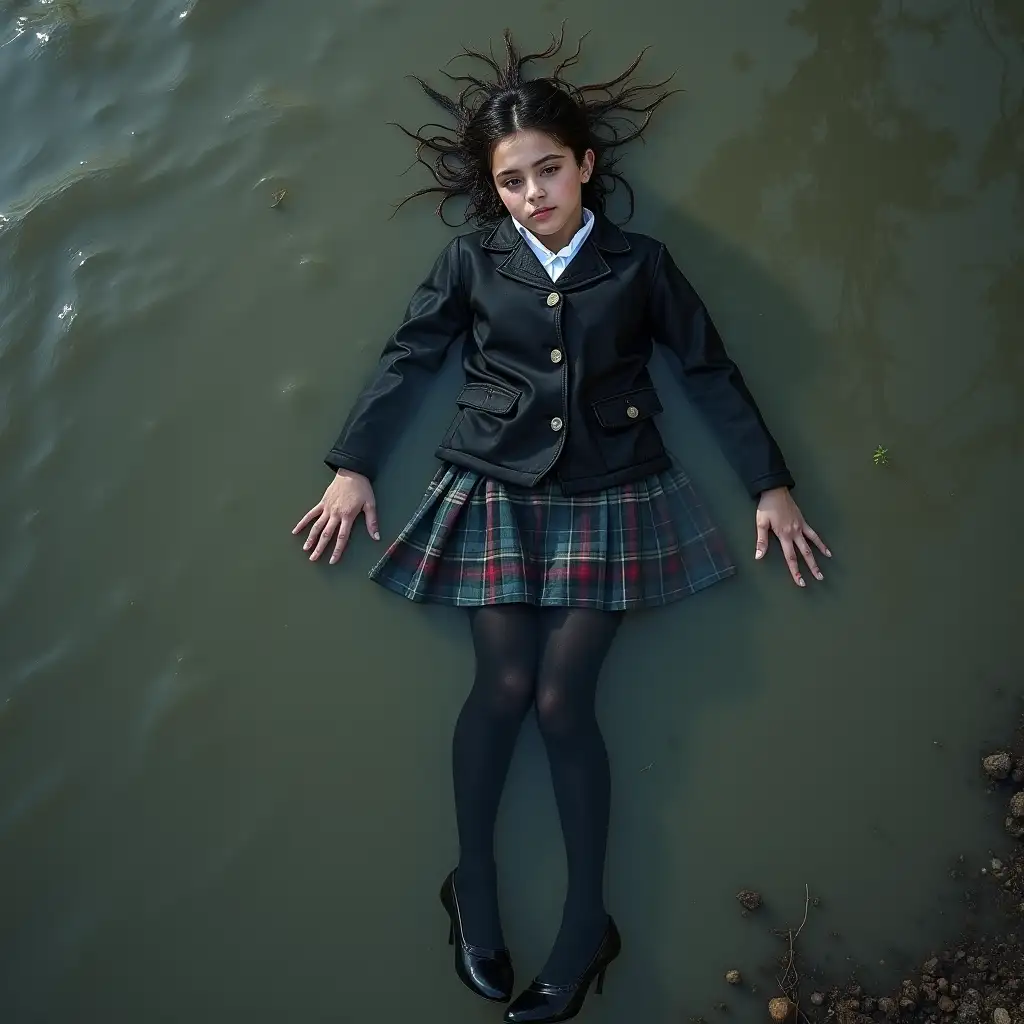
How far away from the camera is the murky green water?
2.40 m

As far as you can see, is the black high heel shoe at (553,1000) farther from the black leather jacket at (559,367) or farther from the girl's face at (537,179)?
the girl's face at (537,179)

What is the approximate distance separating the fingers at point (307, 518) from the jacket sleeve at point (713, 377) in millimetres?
865

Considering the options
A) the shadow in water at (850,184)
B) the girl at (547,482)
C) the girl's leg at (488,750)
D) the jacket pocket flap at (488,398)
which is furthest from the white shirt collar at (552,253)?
the girl's leg at (488,750)

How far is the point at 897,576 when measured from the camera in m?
2.55

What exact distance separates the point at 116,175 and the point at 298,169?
451mm

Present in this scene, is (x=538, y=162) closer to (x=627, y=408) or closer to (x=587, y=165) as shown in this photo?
(x=587, y=165)

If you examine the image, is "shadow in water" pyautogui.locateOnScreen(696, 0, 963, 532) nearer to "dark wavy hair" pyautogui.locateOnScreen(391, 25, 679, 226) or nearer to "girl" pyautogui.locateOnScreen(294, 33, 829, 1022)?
"dark wavy hair" pyautogui.locateOnScreen(391, 25, 679, 226)

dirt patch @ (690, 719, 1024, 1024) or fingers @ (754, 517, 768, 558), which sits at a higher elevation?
fingers @ (754, 517, 768, 558)

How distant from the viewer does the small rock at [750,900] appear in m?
2.37

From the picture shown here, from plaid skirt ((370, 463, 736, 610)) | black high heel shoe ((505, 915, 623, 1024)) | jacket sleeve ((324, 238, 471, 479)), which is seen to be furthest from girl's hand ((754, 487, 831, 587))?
black high heel shoe ((505, 915, 623, 1024))

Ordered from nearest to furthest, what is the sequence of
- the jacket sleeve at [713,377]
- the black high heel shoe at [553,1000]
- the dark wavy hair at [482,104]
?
the black high heel shoe at [553,1000] < the jacket sleeve at [713,377] < the dark wavy hair at [482,104]

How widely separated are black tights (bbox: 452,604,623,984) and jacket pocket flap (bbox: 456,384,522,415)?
43 centimetres

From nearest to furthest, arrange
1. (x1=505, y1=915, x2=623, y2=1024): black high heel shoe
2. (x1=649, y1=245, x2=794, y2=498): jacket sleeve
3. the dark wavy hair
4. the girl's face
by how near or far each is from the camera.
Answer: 1. (x1=505, y1=915, x2=623, y2=1024): black high heel shoe
2. the girl's face
3. (x1=649, y1=245, x2=794, y2=498): jacket sleeve
4. the dark wavy hair

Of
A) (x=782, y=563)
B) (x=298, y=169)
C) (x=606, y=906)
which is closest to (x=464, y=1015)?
(x=606, y=906)
